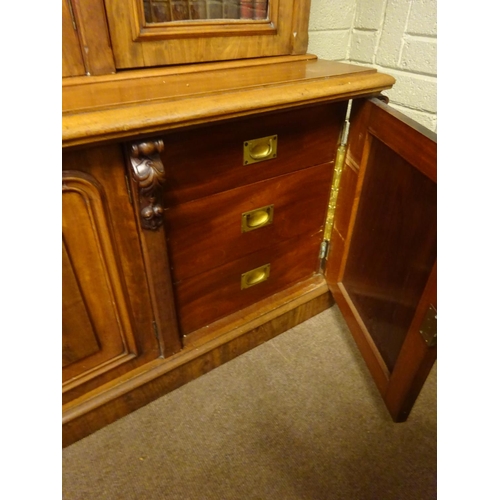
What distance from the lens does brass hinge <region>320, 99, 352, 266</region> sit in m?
0.98

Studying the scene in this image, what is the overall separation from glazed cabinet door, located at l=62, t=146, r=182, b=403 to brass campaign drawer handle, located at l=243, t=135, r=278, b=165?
0.29 m

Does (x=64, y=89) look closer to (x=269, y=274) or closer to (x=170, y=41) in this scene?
(x=170, y=41)

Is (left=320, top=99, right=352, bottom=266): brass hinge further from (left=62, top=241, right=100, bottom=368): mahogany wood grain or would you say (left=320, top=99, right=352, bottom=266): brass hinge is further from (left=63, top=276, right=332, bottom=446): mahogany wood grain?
(left=62, top=241, right=100, bottom=368): mahogany wood grain

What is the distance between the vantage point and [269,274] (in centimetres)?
115

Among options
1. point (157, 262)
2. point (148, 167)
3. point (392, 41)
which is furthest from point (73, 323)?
point (392, 41)

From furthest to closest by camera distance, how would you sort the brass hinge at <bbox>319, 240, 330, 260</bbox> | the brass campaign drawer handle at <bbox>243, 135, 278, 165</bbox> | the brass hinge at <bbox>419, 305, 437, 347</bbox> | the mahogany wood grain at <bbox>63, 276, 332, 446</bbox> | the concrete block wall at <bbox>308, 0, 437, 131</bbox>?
the brass hinge at <bbox>319, 240, 330, 260</bbox> → the concrete block wall at <bbox>308, 0, 437, 131</bbox> → the mahogany wood grain at <bbox>63, 276, 332, 446</bbox> → the brass campaign drawer handle at <bbox>243, 135, 278, 165</bbox> → the brass hinge at <bbox>419, 305, 437, 347</bbox>

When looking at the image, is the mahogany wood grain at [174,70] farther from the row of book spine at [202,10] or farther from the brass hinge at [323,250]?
the brass hinge at [323,250]

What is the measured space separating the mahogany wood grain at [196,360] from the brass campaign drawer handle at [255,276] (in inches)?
3.9

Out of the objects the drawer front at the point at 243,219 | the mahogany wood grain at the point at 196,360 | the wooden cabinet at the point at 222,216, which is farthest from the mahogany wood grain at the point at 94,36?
the mahogany wood grain at the point at 196,360

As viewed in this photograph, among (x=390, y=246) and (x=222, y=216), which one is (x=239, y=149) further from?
(x=390, y=246)

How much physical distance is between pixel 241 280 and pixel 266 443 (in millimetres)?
448

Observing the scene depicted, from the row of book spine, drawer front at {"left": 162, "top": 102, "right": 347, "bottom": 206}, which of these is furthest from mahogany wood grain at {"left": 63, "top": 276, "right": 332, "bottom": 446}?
the row of book spine
